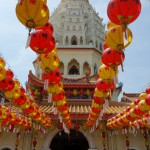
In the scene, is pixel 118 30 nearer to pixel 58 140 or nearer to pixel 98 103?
pixel 98 103

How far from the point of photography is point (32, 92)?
1528 cm

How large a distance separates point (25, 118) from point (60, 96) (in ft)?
15.2

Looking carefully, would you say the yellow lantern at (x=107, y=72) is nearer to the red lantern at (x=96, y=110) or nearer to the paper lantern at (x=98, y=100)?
the paper lantern at (x=98, y=100)

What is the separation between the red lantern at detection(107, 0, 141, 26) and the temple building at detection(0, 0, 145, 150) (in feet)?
18.1

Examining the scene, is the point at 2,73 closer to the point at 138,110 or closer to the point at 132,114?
the point at 138,110

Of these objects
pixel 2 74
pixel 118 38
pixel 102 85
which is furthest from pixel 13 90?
pixel 118 38

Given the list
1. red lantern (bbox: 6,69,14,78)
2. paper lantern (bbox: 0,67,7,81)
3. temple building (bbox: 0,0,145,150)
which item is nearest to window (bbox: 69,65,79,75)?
temple building (bbox: 0,0,145,150)

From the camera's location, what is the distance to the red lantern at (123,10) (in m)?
3.61

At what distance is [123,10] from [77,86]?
11948 mm

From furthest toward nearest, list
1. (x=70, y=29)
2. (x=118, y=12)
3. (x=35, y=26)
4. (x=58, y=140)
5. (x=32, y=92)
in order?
(x=70, y=29), (x=58, y=140), (x=32, y=92), (x=35, y=26), (x=118, y=12)

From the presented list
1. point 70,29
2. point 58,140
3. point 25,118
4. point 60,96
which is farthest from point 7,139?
point 70,29

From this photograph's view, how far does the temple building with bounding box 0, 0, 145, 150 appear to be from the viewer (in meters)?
12.6

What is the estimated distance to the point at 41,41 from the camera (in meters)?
4.25

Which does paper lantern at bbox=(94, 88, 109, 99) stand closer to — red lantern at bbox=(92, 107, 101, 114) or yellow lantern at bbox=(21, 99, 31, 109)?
red lantern at bbox=(92, 107, 101, 114)
